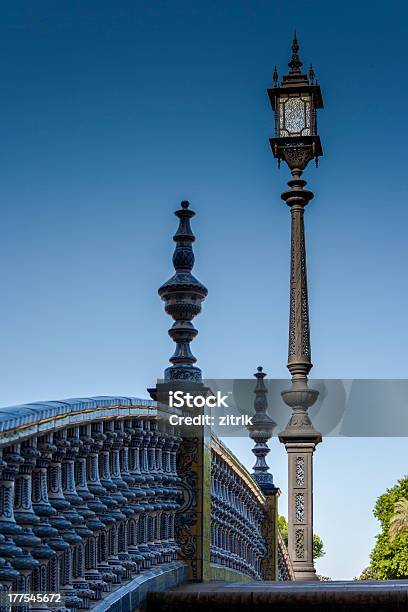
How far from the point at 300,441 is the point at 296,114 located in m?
5.57

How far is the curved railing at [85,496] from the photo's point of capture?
15.9 ft

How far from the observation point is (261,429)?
17516 mm

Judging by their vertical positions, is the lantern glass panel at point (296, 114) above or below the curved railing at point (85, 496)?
above

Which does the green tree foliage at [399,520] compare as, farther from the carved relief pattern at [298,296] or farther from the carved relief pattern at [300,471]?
the carved relief pattern at [300,471]

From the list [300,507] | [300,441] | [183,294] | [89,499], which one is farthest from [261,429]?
[89,499]

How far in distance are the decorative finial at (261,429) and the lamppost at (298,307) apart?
1750mm

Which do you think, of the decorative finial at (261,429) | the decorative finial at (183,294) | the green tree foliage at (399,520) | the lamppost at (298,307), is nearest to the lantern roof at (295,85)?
the lamppost at (298,307)

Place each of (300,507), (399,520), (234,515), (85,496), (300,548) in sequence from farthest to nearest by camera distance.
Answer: (399,520), (300,507), (300,548), (234,515), (85,496)

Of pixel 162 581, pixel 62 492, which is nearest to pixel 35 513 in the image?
pixel 62 492

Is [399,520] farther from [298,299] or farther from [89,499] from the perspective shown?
[89,499]

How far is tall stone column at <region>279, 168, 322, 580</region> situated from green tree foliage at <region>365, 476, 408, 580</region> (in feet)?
136

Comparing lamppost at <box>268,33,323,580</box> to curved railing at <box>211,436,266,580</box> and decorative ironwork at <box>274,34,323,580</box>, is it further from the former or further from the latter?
curved railing at <box>211,436,266,580</box>

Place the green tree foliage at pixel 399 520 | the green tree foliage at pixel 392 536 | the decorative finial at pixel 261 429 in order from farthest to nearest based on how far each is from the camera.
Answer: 1. the green tree foliage at pixel 392 536
2. the green tree foliage at pixel 399 520
3. the decorative finial at pixel 261 429

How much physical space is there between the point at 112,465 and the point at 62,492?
4.41ft
